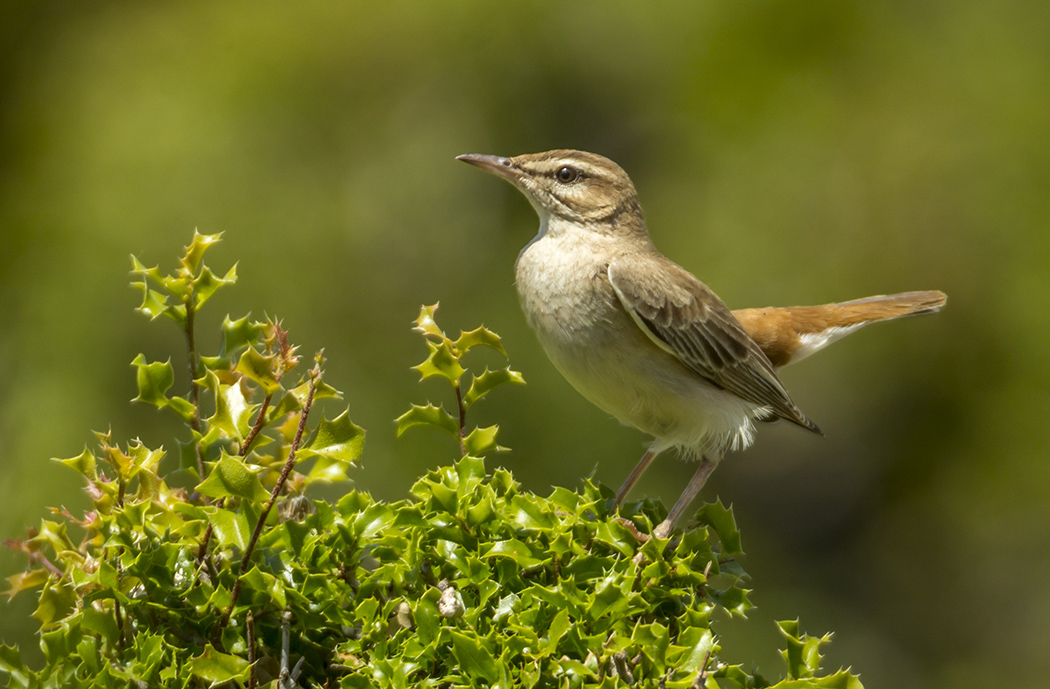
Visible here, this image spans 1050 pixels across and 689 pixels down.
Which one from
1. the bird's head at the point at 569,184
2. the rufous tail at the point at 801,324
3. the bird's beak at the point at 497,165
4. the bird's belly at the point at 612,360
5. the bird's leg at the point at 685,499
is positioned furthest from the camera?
the rufous tail at the point at 801,324

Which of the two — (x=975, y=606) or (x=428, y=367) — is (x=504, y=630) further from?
(x=975, y=606)

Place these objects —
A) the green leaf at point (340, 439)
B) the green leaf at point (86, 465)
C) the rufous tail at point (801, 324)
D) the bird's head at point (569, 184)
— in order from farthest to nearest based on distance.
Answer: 1. the rufous tail at point (801, 324)
2. the bird's head at point (569, 184)
3. the green leaf at point (86, 465)
4. the green leaf at point (340, 439)

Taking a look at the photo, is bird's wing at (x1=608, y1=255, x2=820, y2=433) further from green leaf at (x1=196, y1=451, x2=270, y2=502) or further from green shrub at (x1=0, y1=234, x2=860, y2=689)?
green leaf at (x1=196, y1=451, x2=270, y2=502)

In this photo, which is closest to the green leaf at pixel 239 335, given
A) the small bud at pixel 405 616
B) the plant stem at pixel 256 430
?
the plant stem at pixel 256 430

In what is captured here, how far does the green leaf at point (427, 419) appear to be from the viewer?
2373 mm

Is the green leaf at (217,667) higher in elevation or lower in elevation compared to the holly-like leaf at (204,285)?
lower

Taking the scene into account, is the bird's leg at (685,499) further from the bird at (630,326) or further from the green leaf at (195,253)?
the green leaf at (195,253)

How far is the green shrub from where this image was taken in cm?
186

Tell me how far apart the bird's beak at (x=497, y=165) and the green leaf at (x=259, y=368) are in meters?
1.79

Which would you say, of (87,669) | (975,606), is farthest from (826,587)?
(87,669)

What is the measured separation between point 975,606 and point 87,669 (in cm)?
689

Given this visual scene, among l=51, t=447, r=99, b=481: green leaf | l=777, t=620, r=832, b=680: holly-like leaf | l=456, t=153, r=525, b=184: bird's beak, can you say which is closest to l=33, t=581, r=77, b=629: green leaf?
l=51, t=447, r=99, b=481: green leaf

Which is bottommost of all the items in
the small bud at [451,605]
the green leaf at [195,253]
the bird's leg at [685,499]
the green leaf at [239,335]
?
the bird's leg at [685,499]

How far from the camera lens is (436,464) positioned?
5312mm
